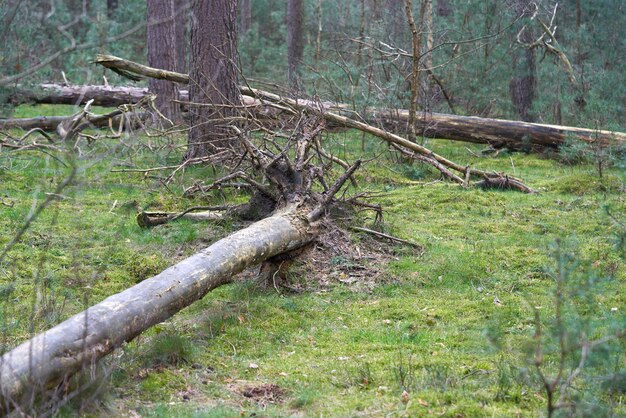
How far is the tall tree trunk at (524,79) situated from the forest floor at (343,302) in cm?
564

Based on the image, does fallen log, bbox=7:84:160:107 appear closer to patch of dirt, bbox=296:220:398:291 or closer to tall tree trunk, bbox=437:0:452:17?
tall tree trunk, bbox=437:0:452:17

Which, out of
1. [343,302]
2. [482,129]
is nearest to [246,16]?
[482,129]

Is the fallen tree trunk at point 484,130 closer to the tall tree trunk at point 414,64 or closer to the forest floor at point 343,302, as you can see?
the tall tree trunk at point 414,64

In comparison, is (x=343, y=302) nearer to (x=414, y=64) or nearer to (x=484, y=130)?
(x=414, y=64)

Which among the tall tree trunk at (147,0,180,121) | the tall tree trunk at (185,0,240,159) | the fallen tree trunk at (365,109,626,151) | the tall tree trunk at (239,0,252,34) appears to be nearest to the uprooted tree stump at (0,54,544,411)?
the tall tree trunk at (185,0,240,159)

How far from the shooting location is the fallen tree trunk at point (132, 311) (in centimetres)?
387

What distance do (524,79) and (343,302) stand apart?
11261mm

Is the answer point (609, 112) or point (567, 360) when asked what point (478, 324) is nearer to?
point (567, 360)

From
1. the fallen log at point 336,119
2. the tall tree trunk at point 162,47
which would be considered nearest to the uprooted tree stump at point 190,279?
the fallen log at point 336,119

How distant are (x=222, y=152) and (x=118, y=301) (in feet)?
14.3

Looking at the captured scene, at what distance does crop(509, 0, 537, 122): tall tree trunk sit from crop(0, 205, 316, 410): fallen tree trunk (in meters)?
10.3

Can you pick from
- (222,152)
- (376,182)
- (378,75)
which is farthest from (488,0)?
(222,152)

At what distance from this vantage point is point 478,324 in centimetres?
616

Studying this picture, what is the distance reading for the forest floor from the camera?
4.68 metres
